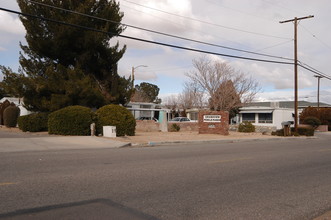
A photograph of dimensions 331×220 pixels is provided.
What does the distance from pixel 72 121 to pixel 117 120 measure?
3001 mm

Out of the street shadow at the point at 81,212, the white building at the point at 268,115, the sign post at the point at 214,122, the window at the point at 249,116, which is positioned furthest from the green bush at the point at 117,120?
the window at the point at 249,116

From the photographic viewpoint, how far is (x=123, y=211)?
19.5 ft

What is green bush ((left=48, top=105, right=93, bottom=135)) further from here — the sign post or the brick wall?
the brick wall

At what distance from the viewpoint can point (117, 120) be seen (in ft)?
77.3

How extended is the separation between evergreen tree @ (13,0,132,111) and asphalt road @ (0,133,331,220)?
14.6 metres

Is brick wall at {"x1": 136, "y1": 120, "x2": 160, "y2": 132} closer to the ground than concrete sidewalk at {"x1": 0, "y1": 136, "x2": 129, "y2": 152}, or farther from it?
farther from it

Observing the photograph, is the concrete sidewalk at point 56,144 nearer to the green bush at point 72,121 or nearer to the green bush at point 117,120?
the green bush at point 72,121

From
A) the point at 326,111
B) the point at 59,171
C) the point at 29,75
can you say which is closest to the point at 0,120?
the point at 29,75

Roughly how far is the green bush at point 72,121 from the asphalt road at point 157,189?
10.0 meters

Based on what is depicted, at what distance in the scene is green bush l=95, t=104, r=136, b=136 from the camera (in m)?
23.4

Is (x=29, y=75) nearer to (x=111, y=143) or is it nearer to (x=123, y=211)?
(x=111, y=143)

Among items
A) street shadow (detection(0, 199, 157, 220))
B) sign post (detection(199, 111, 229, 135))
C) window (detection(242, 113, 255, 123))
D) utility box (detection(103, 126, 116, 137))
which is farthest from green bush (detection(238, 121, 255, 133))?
street shadow (detection(0, 199, 157, 220))

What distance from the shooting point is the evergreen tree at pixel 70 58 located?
2589cm

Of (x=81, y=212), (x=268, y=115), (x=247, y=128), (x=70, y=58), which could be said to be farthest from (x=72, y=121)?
(x=268, y=115)
